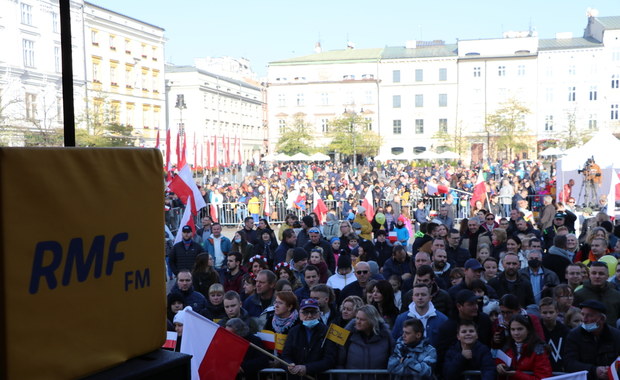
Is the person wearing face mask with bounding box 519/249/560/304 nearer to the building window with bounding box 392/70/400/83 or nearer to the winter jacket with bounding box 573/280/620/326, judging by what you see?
the winter jacket with bounding box 573/280/620/326

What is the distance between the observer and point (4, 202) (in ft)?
6.02

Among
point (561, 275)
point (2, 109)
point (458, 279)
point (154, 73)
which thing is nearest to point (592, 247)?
point (561, 275)

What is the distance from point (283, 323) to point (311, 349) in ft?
1.77

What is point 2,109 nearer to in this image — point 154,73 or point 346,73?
point 154,73

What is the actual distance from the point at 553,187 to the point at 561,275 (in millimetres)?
15344

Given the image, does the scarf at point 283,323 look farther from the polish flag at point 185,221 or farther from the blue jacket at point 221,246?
the blue jacket at point 221,246

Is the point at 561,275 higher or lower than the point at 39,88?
lower

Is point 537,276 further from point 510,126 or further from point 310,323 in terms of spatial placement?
point 510,126

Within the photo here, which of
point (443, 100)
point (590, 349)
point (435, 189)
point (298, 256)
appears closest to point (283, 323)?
point (590, 349)

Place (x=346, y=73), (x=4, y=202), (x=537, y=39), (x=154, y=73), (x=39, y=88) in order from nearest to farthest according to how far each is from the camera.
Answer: (x=4, y=202) < (x=39, y=88) < (x=154, y=73) < (x=537, y=39) < (x=346, y=73)

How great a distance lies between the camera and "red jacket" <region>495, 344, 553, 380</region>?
5.57 m

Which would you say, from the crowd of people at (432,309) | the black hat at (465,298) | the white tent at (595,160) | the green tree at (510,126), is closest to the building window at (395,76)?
the green tree at (510,126)

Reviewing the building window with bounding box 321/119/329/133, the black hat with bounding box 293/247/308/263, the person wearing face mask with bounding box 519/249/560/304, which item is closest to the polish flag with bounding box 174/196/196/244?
the black hat with bounding box 293/247/308/263

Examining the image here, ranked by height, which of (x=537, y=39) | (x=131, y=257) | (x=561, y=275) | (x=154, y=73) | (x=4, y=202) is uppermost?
(x=537, y=39)
